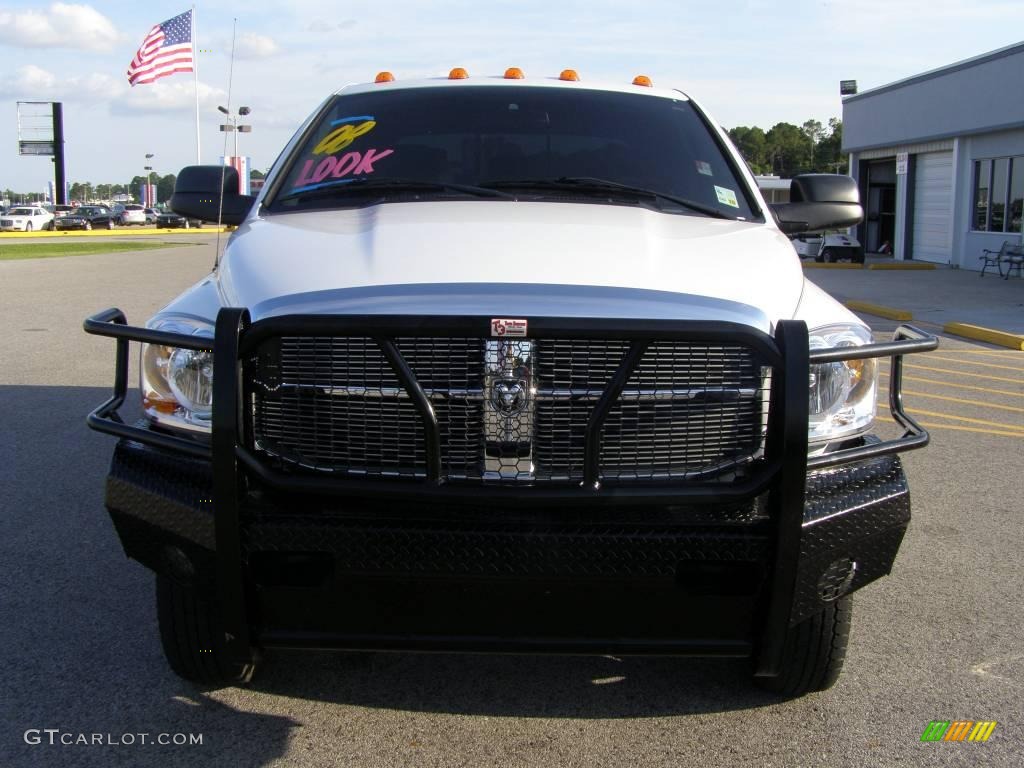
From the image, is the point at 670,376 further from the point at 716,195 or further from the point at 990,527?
the point at 990,527

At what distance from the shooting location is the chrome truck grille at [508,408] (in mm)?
2662

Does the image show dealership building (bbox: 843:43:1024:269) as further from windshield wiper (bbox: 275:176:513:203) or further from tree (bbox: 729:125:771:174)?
tree (bbox: 729:125:771:174)

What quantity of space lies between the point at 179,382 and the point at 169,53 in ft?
67.0

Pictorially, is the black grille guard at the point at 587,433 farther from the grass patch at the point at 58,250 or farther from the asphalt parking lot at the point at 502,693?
the grass patch at the point at 58,250

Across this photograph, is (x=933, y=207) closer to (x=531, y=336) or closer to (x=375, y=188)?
(x=375, y=188)

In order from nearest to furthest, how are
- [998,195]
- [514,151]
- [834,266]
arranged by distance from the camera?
1. [514,151]
2. [998,195]
3. [834,266]

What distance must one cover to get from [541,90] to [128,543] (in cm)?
262

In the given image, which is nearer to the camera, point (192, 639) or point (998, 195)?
point (192, 639)

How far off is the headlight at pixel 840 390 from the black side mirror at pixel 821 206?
144 centimetres

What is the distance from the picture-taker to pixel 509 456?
2.69 m

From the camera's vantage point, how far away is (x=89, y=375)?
29.8 ft

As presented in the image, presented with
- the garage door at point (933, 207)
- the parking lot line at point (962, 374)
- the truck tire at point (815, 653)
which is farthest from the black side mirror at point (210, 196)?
the garage door at point (933, 207)

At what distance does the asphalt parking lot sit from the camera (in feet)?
10.0

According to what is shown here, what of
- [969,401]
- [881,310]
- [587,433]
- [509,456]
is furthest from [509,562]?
[881,310]
